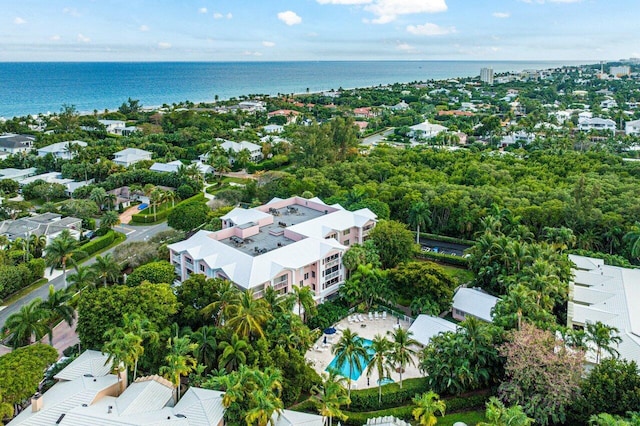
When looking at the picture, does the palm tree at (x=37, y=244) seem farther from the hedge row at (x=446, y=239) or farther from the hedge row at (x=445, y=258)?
the hedge row at (x=446, y=239)

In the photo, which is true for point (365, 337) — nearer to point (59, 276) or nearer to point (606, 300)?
point (606, 300)

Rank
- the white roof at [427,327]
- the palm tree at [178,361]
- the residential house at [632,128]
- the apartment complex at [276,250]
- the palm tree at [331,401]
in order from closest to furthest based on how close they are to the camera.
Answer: the palm tree at [331,401] → the palm tree at [178,361] → the white roof at [427,327] → the apartment complex at [276,250] → the residential house at [632,128]

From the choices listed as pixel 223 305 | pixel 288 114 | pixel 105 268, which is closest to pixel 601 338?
pixel 223 305

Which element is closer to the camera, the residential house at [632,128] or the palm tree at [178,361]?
the palm tree at [178,361]

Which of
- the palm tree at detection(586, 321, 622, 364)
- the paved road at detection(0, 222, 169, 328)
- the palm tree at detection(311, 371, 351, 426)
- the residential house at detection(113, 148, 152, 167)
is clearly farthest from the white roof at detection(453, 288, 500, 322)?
the residential house at detection(113, 148, 152, 167)

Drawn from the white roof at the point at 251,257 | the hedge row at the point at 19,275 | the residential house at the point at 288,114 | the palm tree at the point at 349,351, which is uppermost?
the residential house at the point at 288,114

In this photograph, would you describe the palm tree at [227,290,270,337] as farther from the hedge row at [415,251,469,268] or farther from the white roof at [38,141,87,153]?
the white roof at [38,141,87,153]

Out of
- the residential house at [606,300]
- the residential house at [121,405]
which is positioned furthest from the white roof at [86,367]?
the residential house at [606,300]

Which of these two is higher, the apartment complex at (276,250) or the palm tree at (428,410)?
the apartment complex at (276,250)
